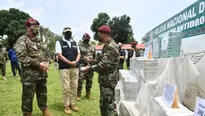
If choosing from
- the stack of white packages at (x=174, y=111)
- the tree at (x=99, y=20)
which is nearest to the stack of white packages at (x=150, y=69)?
the stack of white packages at (x=174, y=111)

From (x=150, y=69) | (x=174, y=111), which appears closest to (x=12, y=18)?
(x=150, y=69)

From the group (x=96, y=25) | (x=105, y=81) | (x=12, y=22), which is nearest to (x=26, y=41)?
(x=105, y=81)

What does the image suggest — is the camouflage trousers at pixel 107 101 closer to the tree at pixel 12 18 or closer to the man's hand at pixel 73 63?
the man's hand at pixel 73 63

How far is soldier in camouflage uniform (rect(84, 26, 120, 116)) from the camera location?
3367 mm

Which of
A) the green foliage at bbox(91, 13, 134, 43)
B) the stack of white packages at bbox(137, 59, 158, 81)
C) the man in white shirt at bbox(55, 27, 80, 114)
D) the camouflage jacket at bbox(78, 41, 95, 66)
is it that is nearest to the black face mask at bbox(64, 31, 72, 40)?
the man in white shirt at bbox(55, 27, 80, 114)

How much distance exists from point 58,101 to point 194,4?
4.26 m

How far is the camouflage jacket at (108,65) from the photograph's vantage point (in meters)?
3.36

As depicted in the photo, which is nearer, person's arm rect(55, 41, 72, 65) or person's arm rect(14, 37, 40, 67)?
person's arm rect(14, 37, 40, 67)

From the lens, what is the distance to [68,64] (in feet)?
15.2

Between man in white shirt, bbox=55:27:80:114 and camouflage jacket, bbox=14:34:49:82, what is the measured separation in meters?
0.74

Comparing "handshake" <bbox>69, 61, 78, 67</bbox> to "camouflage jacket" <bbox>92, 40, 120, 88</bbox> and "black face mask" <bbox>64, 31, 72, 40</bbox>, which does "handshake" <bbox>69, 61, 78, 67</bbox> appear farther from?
"camouflage jacket" <bbox>92, 40, 120, 88</bbox>

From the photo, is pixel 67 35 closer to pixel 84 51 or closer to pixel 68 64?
pixel 68 64

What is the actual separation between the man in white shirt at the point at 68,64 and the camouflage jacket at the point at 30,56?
737 mm

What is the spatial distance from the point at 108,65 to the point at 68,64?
4.94ft
